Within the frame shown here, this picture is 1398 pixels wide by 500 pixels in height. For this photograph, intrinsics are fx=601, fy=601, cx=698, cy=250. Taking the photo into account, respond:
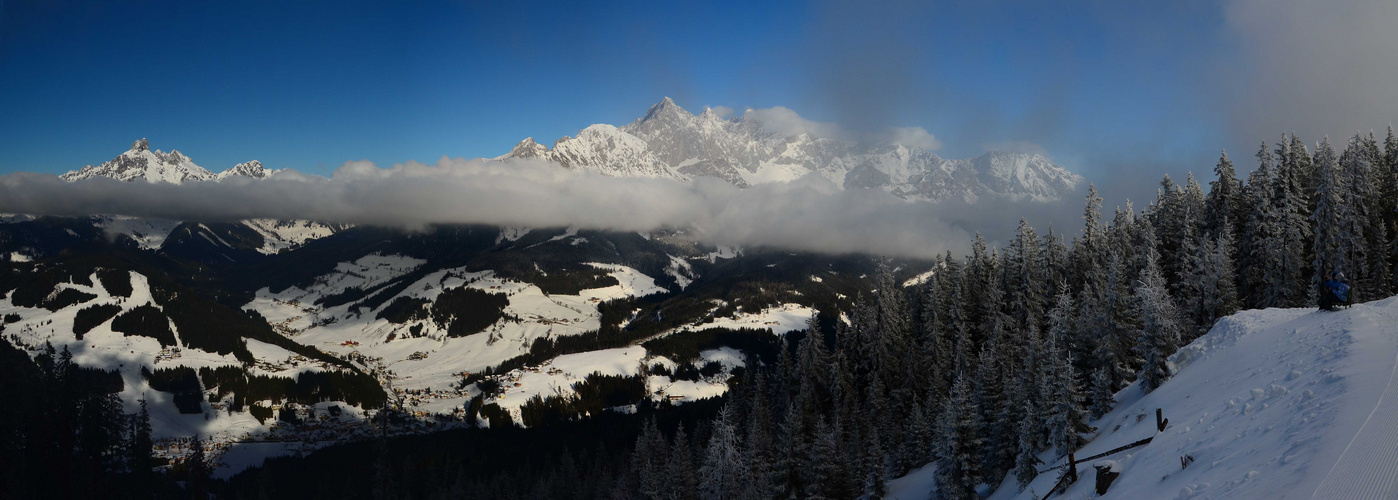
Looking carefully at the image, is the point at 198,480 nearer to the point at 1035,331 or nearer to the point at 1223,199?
the point at 1035,331

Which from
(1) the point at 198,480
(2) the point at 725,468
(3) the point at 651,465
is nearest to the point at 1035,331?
(2) the point at 725,468

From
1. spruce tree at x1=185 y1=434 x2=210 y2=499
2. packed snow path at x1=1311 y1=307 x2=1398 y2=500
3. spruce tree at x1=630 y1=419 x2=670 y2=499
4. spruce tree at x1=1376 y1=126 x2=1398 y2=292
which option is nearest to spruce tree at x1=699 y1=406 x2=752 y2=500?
spruce tree at x1=630 y1=419 x2=670 y2=499

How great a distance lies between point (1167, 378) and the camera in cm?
3719

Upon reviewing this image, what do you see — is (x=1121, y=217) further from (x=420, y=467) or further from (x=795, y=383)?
(x=420, y=467)

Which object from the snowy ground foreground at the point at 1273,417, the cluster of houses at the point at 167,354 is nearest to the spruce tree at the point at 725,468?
the snowy ground foreground at the point at 1273,417

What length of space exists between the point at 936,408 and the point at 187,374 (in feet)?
717

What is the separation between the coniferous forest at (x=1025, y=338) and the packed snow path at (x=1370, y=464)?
19281mm

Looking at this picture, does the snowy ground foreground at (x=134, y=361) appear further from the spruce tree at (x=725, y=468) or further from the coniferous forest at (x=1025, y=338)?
the spruce tree at (x=725, y=468)

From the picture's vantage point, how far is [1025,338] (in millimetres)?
64938

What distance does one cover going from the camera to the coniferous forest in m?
46.8

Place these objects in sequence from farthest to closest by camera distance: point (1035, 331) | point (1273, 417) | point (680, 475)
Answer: point (680, 475) < point (1035, 331) < point (1273, 417)

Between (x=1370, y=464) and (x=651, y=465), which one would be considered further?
(x=651, y=465)

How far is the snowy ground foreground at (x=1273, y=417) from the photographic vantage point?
53.1ft

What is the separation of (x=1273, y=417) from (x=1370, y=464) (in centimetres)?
720
